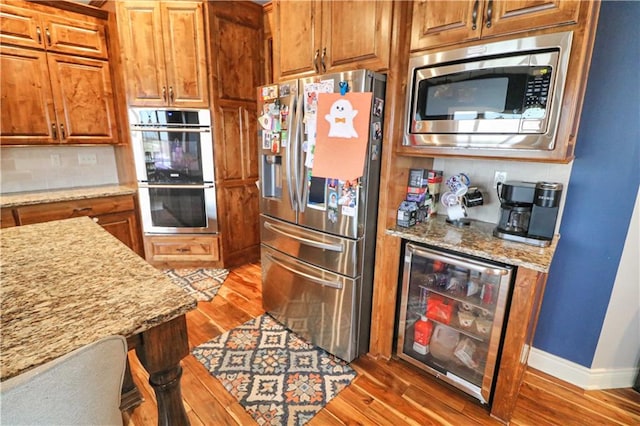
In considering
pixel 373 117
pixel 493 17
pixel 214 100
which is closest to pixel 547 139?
pixel 493 17

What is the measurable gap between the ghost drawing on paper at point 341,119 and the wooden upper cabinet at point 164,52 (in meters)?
1.67

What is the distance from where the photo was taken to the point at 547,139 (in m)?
1.29

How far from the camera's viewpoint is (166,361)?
867mm

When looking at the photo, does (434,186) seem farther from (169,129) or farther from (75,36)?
(75,36)

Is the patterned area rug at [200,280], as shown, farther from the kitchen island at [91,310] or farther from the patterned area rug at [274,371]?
the kitchen island at [91,310]

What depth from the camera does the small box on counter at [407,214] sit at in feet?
5.79

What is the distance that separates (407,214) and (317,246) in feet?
1.85

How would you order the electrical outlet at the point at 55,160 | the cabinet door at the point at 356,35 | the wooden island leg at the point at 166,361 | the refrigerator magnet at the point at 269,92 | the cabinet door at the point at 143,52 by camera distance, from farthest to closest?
the electrical outlet at the point at 55,160, the cabinet door at the point at 143,52, the refrigerator magnet at the point at 269,92, the cabinet door at the point at 356,35, the wooden island leg at the point at 166,361

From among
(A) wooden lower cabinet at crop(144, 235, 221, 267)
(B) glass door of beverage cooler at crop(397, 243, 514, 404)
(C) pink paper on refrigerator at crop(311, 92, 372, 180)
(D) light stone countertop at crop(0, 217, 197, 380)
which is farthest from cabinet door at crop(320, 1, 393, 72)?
(A) wooden lower cabinet at crop(144, 235, 221, 267)

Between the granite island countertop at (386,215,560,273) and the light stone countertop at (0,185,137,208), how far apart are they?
258 cm

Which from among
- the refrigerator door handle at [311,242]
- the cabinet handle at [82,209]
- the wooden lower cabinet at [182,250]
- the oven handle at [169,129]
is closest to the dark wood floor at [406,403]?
the refrigerator door handle at [311,242]

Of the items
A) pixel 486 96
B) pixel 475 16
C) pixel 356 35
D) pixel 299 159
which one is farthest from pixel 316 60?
pixel 486 96

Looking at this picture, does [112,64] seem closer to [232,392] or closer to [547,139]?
[232,392]

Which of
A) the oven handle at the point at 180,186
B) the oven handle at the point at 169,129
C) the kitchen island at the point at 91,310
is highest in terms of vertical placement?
the oven handle at the point at 169,129
